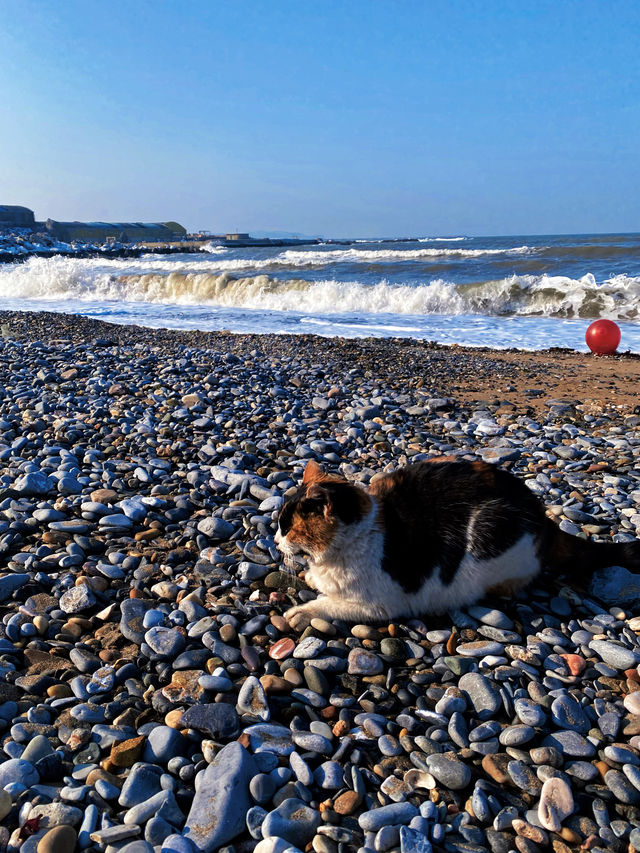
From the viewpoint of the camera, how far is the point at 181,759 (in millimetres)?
1968

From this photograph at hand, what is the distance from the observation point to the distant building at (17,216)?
9294 centimetres

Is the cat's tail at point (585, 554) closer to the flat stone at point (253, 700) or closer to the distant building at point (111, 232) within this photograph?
the flat stone at point (253, 700)

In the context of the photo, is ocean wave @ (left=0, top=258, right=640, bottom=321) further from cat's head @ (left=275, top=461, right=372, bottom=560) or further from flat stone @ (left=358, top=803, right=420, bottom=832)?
flat stone @ (left=358, top=803, right=420, bottom=832)

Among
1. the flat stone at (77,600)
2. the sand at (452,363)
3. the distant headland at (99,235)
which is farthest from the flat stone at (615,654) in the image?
the distant headland at (99,235)

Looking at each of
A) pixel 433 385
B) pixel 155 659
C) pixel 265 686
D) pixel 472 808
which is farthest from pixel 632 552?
pixel 433 385

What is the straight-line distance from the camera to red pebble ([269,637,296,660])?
8.27ft

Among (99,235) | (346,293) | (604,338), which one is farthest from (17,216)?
(604,338)

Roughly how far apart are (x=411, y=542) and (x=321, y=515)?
43 cm

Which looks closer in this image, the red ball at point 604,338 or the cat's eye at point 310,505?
the cat's eye at point 310,505

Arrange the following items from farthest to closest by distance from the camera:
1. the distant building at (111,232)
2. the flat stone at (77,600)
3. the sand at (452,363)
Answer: the distant building at (111,232), the sand at (452,363), the flat stone at (77,600)

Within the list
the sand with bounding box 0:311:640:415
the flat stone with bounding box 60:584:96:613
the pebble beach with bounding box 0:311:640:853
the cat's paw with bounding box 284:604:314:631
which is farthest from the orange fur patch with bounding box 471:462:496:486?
the sand with bounding box 0:311:640:415

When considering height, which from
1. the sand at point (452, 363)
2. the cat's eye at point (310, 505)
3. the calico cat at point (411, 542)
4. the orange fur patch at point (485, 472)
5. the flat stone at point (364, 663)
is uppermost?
the orange fur patch at point (485, 472)

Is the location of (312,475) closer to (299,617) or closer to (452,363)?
(299,617)

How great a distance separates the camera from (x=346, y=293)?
2031 cm
